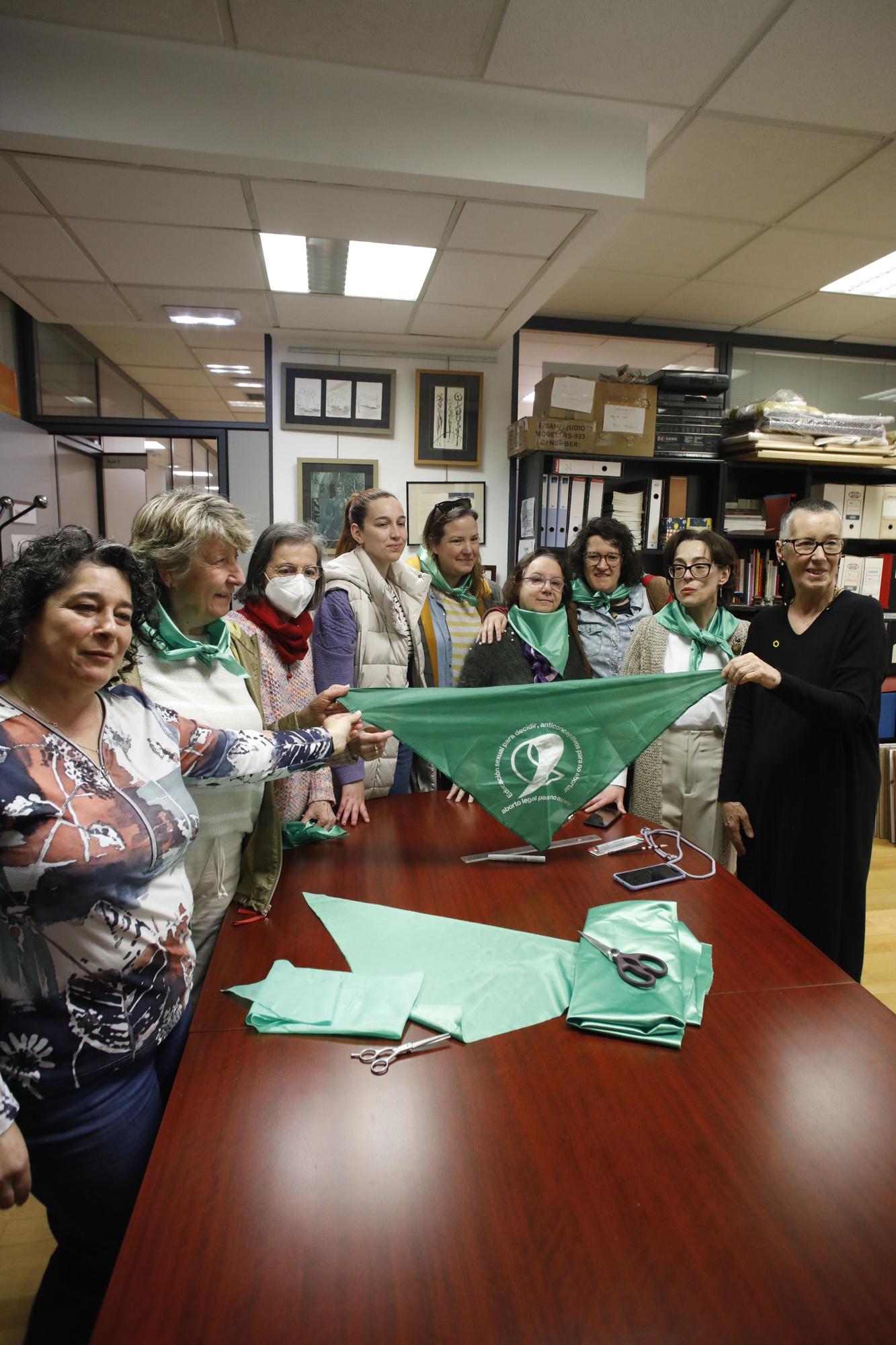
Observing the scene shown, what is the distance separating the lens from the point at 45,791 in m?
1.03

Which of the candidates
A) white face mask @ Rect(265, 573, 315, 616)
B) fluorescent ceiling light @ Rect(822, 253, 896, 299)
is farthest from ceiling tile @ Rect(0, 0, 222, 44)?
fluorescent ceiling light @ Rect(822, 253, 896, 299)

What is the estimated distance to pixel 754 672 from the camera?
72.1 inches

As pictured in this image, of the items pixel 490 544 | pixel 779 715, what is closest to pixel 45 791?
pixel 779 715

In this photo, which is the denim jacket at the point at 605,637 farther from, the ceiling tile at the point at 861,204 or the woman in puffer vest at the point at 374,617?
the ceiling tile at the point at 861,204

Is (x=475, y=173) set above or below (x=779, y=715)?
above

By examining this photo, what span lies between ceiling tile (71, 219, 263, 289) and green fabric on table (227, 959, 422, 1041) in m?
2.83

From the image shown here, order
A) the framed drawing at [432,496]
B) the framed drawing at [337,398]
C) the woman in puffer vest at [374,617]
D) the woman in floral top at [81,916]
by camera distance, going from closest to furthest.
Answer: the woman in floral top at [81,916] < the woman in puffer vest at [374,617] < the framed drawing at [337,398] < the framed drawing at [432,496]

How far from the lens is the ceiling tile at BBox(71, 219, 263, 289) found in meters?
2.82

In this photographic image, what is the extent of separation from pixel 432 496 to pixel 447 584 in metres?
1.77

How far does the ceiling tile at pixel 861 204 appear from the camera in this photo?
2799mm

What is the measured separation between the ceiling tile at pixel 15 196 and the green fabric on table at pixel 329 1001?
109 inches

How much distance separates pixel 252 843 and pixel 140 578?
0.66 metres

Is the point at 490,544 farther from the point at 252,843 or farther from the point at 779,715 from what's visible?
the point at 252,843

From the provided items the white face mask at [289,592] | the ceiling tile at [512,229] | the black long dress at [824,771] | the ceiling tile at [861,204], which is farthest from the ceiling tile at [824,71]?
the white face mask at [289,592]
